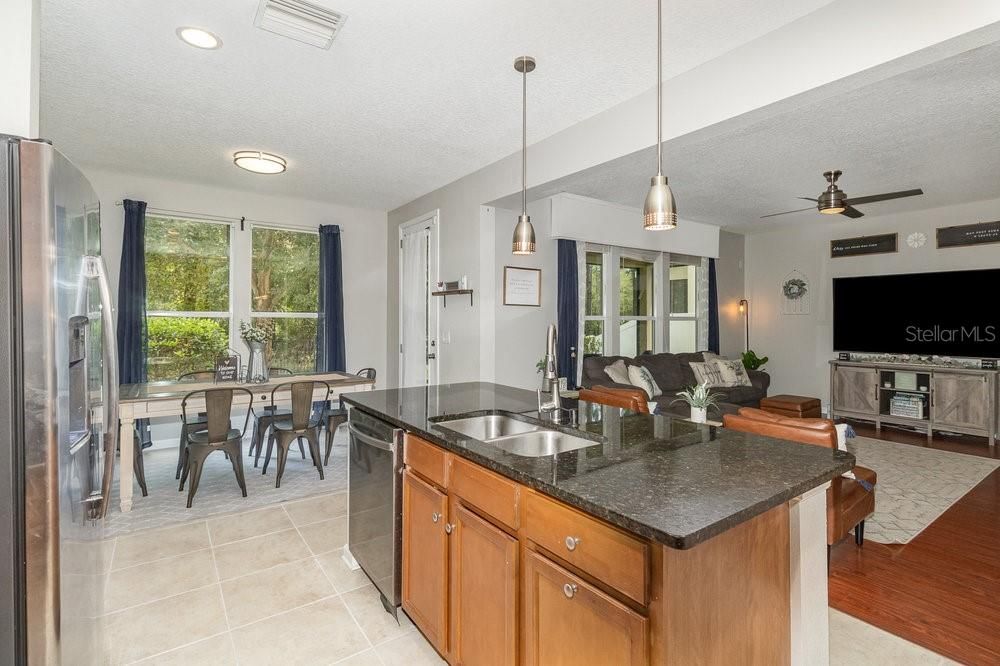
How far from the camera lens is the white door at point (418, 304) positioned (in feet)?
17.9

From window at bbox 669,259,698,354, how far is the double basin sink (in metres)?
5.26

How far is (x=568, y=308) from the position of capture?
548cm

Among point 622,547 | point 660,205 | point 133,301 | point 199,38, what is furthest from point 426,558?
point 133,301

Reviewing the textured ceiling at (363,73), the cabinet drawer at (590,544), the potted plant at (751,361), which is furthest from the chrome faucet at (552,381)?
the potted plant at (751,361)

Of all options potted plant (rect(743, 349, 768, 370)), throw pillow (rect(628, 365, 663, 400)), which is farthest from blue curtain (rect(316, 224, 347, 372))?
potted plant (rect(743, 349, 768, 370))

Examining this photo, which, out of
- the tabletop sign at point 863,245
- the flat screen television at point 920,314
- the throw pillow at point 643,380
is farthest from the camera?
the tabletop sign at point 863,245

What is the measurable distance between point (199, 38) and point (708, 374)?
5.91 meters

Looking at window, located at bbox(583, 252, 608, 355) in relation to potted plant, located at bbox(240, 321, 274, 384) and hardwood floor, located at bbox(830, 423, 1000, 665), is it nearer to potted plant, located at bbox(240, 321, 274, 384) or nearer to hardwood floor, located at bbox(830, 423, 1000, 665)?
hardwood floor, located at bbox(830, 423, 1000, 665)

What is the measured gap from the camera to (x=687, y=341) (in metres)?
7.21

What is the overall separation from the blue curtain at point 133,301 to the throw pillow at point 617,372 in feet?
15.7

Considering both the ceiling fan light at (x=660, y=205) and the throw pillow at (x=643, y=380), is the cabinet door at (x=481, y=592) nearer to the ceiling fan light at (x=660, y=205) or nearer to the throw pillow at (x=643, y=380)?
the ceiling fan light at (x=660, y=205)

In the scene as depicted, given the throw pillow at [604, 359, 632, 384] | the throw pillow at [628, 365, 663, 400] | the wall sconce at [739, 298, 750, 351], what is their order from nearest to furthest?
1. the throw pillow at [604, 359, 632, 384]
2. the throw pillow at [628, 365, 663, 400]
3. the wall sconce at [739, 298, 750, 351]

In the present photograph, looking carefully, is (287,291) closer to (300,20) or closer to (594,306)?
(594,306)

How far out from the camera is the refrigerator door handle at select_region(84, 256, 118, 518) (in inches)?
61.8
